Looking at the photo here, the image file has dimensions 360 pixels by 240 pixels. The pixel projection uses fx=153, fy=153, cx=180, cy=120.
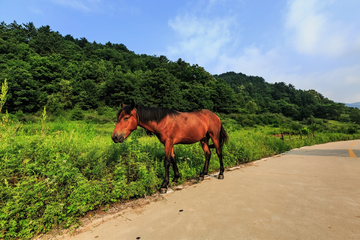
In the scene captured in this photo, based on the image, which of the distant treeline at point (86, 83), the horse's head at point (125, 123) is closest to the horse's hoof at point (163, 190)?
the horse's head at point (125, 123)

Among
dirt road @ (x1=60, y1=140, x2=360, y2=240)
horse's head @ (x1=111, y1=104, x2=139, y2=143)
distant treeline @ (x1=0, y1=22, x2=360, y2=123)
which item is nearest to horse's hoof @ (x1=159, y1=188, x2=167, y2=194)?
dirt road @ (x1=60, y1=140, x2=360, y2=240)

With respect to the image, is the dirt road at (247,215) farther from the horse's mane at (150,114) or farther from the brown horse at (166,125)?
the horse's mane at (150,114)

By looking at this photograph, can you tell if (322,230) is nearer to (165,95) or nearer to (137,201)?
(137,201)

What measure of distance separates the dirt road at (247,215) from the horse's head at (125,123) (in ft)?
4.10

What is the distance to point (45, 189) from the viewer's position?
212cm

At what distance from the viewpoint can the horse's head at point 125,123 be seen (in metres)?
2.79

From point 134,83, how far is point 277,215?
180ft

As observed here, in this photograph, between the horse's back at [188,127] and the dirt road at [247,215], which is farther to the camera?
the horse's back at [188,127]

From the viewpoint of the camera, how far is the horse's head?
2787mm

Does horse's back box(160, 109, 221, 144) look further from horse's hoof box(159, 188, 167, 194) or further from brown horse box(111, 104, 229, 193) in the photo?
horse's hoof box(159, 188, 167, 194)

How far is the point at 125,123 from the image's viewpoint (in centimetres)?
291

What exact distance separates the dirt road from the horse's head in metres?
1.25

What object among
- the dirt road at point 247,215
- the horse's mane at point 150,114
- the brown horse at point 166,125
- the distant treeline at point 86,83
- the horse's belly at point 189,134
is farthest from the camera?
the distant treeline at point 86,83

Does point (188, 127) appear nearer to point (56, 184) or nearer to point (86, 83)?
point (56, 184)
